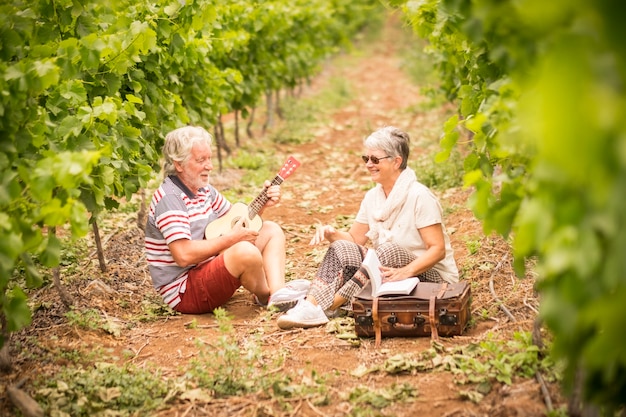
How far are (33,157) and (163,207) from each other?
1.36 metres

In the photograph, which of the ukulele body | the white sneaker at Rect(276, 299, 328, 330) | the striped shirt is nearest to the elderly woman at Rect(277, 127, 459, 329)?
the white sneaker at Rect(276, 299, 328, 330)

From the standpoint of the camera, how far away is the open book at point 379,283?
4.43 m

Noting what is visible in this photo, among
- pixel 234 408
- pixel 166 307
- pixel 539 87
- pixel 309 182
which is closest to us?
pixel 539 87

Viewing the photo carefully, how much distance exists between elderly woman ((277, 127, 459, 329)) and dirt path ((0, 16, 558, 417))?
0.79 feet

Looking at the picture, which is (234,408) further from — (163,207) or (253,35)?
(253,35)

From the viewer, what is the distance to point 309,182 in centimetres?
964

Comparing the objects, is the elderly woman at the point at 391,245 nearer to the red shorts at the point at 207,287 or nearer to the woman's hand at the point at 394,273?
the woman's hand at the point at 394,273

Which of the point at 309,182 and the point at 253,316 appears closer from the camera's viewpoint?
the point at 253,316

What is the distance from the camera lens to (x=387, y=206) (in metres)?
4.88

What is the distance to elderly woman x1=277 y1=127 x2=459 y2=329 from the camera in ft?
15.4

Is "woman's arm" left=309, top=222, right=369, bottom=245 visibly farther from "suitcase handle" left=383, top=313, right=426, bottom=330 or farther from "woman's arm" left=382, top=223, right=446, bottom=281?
"suitcase handle" left=383, top=313, right=426, bottom=330

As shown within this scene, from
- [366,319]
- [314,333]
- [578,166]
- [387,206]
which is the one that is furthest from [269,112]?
[578,166]

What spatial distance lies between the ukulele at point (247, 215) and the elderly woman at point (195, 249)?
0.19 ft

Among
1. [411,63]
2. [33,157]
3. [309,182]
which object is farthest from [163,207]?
[411,63]
